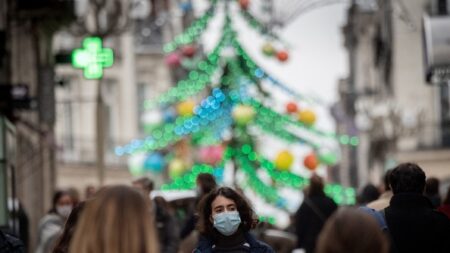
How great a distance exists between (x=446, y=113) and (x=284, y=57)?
20669mm

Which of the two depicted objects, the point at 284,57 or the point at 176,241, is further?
the point at 284,57

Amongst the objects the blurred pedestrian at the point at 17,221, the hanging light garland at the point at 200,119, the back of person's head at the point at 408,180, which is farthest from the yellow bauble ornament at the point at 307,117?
the back of person's head at the point at 408,180

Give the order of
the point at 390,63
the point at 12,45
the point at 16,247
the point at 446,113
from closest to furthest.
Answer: the point at 16,247
the point at 12,45
the point at 446,113
the point at 390,63

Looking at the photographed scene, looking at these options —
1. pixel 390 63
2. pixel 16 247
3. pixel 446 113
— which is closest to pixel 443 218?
pixel 16 247

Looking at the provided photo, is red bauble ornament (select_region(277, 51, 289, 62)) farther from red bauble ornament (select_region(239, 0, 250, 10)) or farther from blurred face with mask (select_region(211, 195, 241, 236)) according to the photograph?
blurred face with mask (select_region(211, 195, 241, 236))

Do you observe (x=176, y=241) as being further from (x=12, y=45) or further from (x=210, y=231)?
(x=12, y=45)

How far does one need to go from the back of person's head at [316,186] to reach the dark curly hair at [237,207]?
8.28m

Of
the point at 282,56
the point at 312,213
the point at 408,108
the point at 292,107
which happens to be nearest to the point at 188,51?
the point at 292,107

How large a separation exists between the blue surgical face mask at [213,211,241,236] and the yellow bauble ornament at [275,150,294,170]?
70.3 ft

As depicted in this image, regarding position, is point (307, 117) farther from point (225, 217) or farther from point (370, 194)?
point (225, 217)

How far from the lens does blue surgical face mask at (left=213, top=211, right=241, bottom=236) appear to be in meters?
10.9

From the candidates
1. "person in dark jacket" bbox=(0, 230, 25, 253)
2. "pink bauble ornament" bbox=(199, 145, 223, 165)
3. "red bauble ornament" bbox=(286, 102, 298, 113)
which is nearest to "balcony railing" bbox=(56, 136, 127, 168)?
"pink bauble ornament" bbox=(199, 145, 223, 165)

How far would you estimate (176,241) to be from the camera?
1991 centimetres

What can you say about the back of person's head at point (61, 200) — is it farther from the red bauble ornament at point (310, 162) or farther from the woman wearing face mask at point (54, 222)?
the red bauble ornament at point (310, 162)
